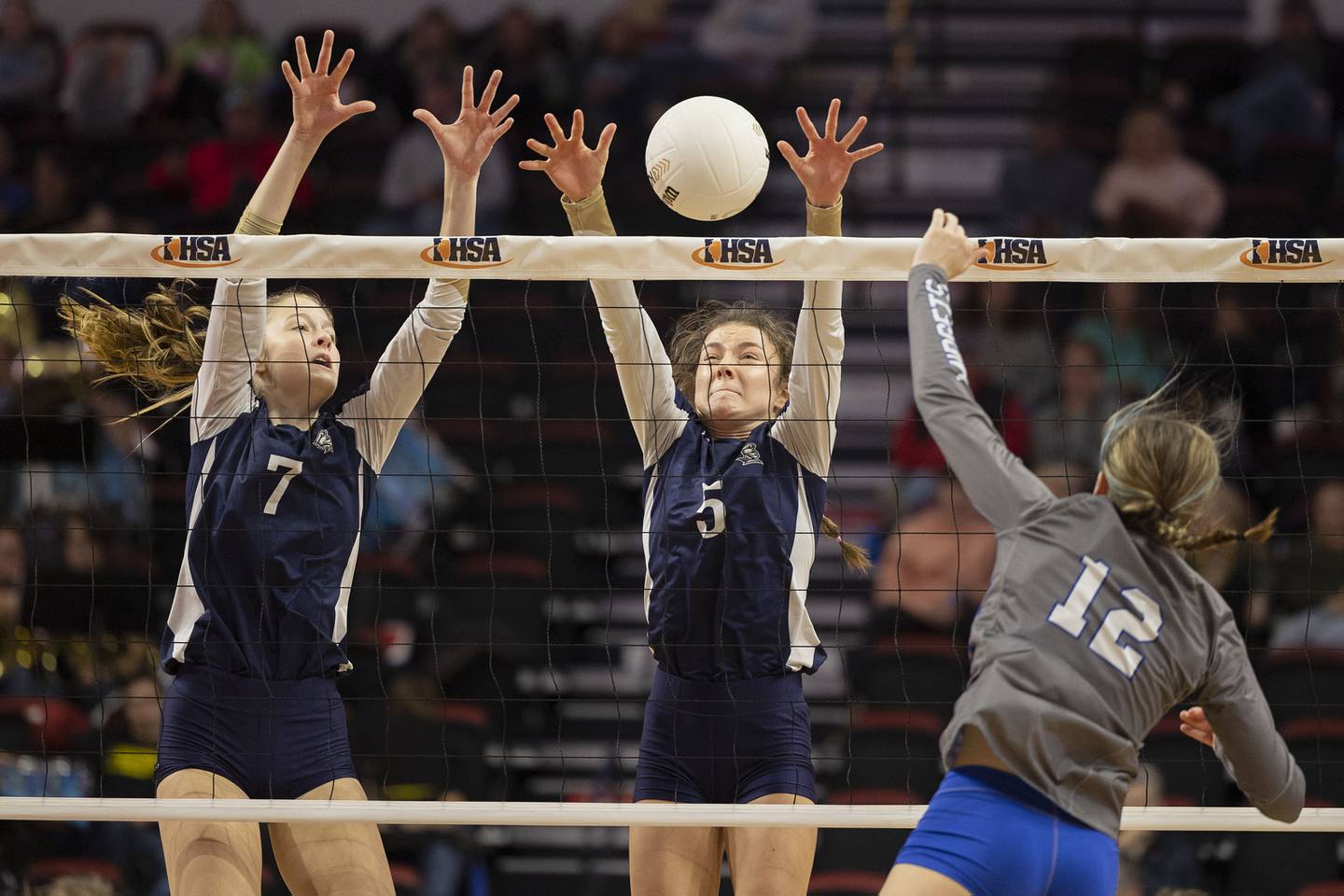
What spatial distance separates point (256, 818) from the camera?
436 centimetres

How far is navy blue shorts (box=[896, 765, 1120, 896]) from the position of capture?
3.43m

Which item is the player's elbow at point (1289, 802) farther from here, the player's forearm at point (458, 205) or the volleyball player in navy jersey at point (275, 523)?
the player's forearm at point (458, 205)

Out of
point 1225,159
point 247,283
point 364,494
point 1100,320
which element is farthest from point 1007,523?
point 1225,159

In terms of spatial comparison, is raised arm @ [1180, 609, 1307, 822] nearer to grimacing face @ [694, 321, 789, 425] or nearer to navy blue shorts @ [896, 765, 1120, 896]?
navy blue shorts @ [896, 765, 1120, 896]

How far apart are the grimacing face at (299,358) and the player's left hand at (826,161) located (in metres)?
1.53

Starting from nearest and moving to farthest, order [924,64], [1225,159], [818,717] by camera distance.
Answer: [818,717] < [1225,159] < [924,64]

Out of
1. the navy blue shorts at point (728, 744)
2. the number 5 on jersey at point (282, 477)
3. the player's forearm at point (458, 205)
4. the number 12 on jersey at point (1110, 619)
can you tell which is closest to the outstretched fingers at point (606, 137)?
the player's forearm at point (458, 205)

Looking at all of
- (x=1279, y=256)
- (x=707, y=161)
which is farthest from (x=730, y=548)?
(x=1279, y=256)

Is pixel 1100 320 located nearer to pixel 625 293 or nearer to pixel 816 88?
pixel 816 88

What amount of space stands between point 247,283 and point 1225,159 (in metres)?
8.65

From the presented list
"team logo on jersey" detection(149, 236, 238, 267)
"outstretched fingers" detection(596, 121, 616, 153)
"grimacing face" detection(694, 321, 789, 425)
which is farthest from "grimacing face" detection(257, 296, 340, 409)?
"grimacing face" detection(694, 321, 789, 425)

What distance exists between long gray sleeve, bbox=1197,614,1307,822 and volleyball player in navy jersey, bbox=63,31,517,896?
A: 7.75 feet

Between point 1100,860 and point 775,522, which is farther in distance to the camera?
point 775,522

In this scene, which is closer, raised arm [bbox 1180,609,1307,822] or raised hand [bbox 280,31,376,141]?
raised arm [bbox 1180,609,1307,822]
